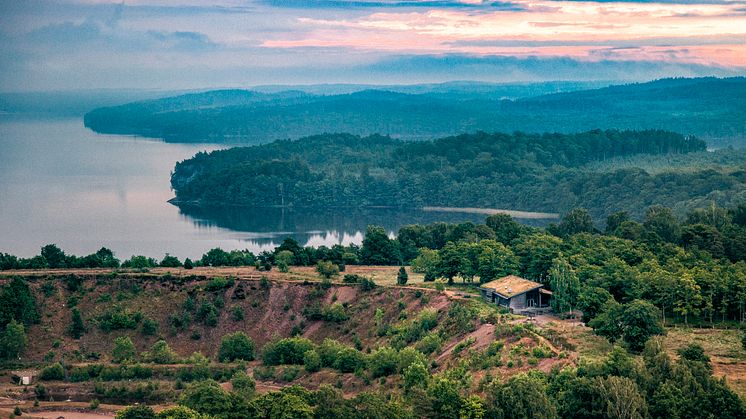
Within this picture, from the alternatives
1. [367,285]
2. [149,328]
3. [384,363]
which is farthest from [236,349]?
[384,363]

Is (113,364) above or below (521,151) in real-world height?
below

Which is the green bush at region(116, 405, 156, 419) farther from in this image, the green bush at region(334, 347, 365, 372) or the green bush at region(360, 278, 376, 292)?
the green bush at region(360, 278, 376, 292)

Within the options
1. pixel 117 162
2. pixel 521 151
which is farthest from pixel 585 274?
pixel 117 162

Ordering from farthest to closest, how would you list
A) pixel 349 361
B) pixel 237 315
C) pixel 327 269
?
pixel 327 269 < pixel 237 315 < pixel 349 361

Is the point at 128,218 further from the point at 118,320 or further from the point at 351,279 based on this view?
the point at 351,279

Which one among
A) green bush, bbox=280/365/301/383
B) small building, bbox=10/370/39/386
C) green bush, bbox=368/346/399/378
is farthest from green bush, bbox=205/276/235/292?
green bush, bbox=368/346/399/378

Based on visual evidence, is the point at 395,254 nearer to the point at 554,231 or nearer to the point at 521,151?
the point at 554,231
